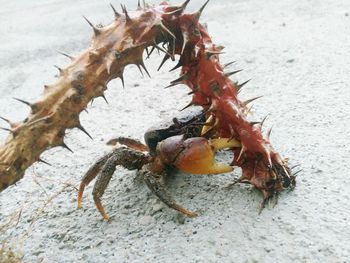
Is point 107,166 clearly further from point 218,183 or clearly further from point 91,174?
point 218,183

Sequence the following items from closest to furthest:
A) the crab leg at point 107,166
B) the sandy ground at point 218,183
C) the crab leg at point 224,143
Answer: the sandy ground at point 218,183
the crab leg at point 224,143
the crab leg at point 107,166

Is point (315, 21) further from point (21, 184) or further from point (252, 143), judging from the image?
point (21, 184)

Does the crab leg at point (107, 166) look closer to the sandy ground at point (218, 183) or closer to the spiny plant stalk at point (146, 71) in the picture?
the sandy ground at point (218, 183)

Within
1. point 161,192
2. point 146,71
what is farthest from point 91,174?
point 146,71

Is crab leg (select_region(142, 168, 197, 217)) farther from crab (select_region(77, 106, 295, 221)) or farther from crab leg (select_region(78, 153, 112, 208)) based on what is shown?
crab leg (select_region(78, 153, 112, 208))

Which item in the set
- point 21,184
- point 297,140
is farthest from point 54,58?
point 297,140

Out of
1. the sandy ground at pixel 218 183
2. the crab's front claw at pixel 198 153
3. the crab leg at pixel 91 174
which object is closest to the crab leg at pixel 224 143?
the crab's front claw at pixel 198 153
